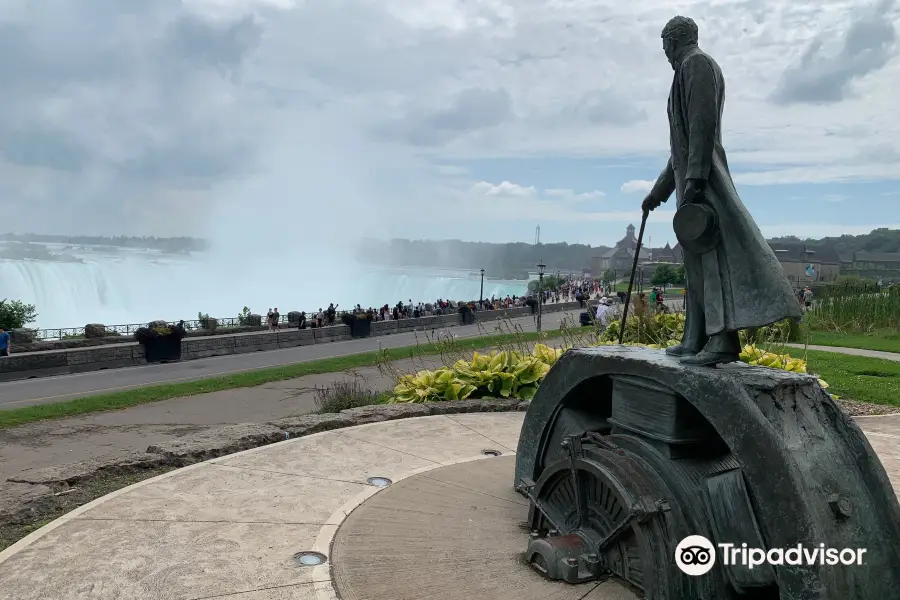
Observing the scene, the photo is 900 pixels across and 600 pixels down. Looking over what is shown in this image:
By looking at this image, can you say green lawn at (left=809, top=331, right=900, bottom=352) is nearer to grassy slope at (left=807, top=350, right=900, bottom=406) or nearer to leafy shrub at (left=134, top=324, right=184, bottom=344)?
grassy slope at (left=807, top=350, right=900, bottom=406)

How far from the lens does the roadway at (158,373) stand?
1462cm

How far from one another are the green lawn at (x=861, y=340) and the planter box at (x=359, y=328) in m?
15.4

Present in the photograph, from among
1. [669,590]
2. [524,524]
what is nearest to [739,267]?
[669,590]

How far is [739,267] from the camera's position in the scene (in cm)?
412

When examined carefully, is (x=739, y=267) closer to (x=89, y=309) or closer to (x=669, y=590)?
(x=669, y=590)

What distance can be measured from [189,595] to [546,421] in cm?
281

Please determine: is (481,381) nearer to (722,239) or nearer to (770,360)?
(770,360)

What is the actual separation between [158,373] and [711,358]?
16437 mm

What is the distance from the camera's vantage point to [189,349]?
2139 cm

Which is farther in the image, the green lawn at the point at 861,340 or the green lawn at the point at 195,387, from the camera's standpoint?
the green lawn at the point at 861,340

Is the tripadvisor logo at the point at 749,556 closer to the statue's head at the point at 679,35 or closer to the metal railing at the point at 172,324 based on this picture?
the statue's head at the point at 679,35

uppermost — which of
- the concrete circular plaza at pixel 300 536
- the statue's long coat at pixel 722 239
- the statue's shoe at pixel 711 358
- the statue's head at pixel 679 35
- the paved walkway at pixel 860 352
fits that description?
the statue's head at pixel 679 35

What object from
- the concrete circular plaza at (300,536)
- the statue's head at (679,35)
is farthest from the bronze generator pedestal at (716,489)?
the statue's head at (679,35)

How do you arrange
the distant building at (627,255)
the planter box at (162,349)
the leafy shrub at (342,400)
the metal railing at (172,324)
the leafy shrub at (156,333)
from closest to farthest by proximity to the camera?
the leafy shrub at (342,400), the leafy shrub at (156,333), the planter box at (162,349), the metal railing at (172,324), the distant building at (627,255)
